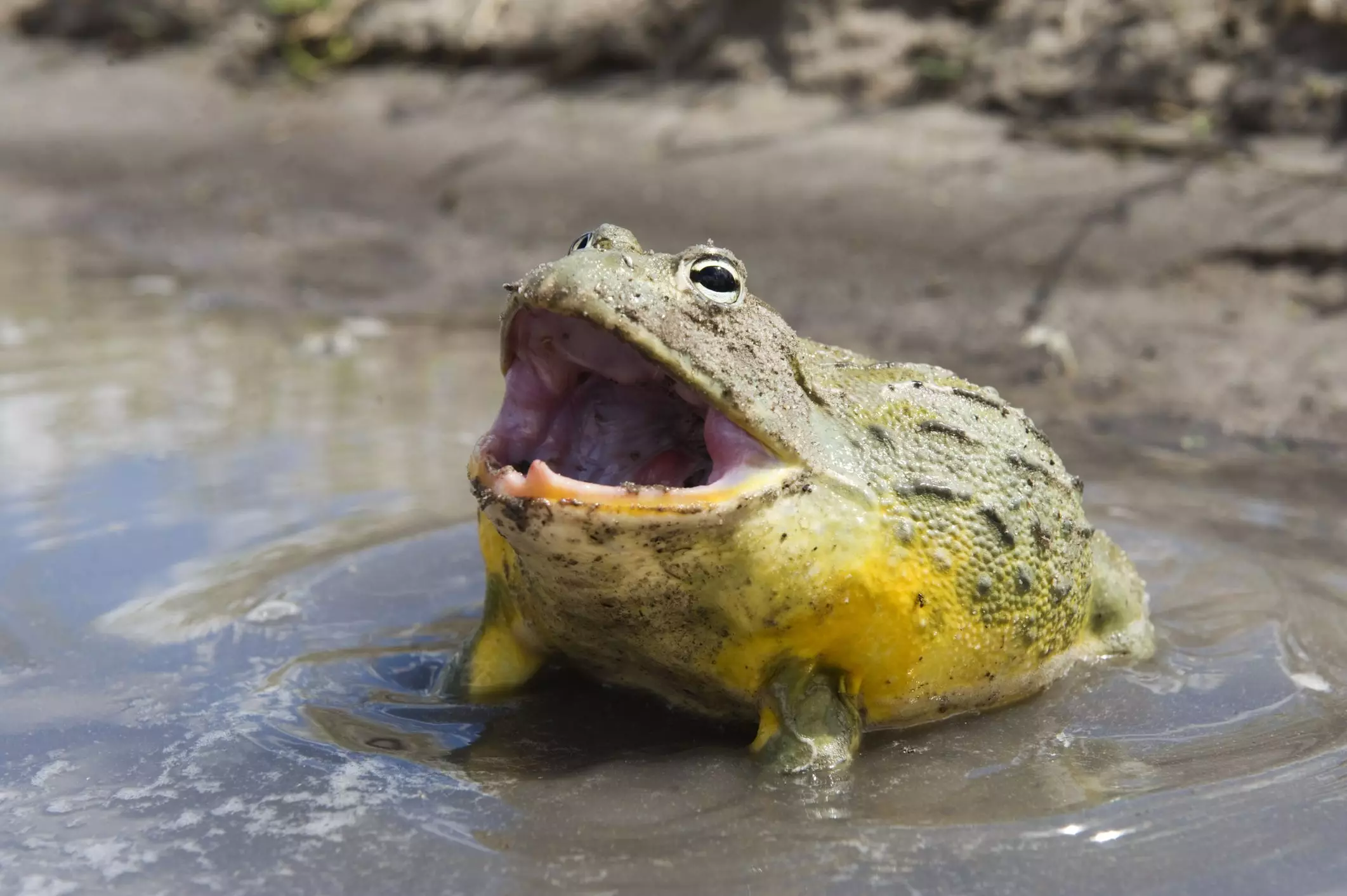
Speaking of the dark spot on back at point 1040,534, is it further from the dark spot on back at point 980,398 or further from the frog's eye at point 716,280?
the frog's eye at point 716,280

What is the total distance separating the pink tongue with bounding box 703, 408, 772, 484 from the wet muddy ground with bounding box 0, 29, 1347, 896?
27.8 inches

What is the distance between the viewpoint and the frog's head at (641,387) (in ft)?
9.48

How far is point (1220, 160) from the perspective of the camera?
771 centimetres

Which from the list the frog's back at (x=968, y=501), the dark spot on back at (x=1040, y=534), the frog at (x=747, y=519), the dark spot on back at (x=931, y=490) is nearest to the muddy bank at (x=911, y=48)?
the frog's back at (x=968, y=501)

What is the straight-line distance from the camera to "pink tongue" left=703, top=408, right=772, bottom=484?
10.0 feet

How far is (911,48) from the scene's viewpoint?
9.02 meters

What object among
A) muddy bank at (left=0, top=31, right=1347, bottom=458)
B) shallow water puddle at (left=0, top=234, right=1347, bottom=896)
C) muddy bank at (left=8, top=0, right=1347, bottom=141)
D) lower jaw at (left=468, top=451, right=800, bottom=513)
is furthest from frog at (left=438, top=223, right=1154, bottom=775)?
muddy bank at (left=8, top=0, right=1347, bottom=141)

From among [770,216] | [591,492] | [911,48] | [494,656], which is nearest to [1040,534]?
[591,492]

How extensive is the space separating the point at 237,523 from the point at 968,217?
4574 mm

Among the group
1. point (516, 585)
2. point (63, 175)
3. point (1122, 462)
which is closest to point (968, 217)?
point (1122, 462)

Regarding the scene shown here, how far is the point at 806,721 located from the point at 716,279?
3.30 ft

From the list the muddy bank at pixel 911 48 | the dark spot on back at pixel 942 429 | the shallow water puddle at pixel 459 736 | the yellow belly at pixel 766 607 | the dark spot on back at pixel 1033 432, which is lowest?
the shallow water puddle at pixel 459 736

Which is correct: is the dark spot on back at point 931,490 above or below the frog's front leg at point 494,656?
above

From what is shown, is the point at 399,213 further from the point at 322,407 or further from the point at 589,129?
the point at 322,407
